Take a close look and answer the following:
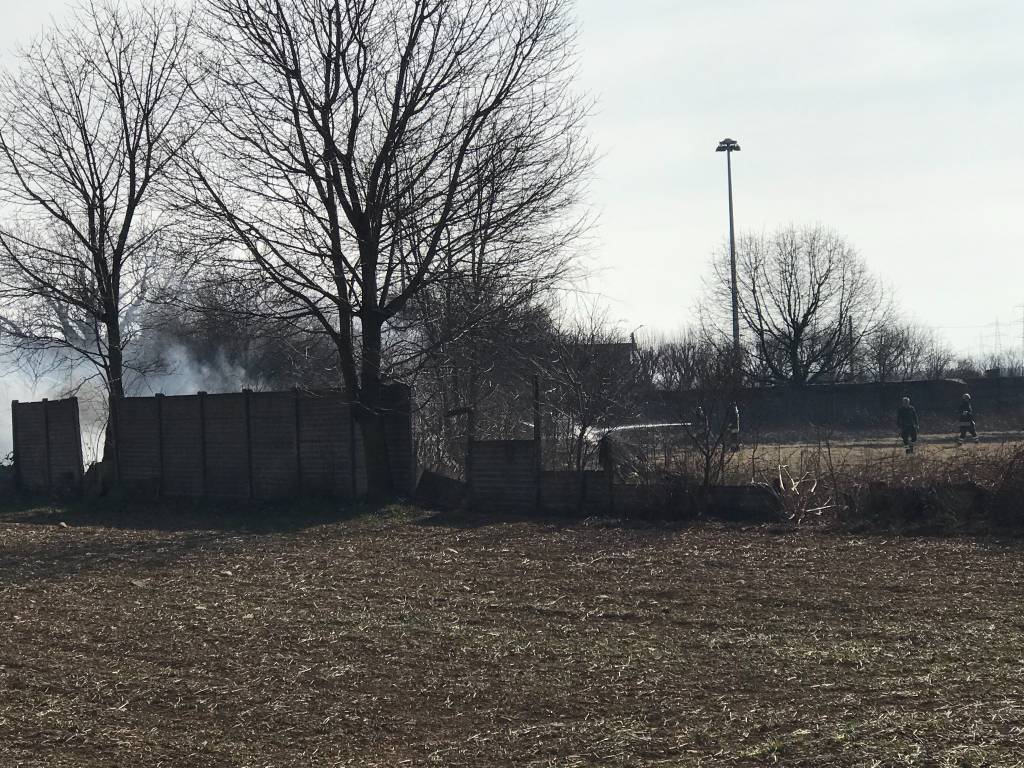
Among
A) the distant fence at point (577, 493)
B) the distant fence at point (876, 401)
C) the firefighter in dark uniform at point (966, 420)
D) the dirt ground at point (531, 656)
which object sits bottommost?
the dirt ground at point (531, 656)

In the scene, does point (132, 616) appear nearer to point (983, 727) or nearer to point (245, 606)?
point (245, 606)

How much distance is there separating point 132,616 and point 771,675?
19.1 ft

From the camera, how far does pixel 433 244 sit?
708 inches

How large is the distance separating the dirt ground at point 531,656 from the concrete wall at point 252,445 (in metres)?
5.27

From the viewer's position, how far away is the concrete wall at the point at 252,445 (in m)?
19.2

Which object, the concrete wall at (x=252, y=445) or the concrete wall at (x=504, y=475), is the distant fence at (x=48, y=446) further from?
the concrete wall at (x=504, y=475)

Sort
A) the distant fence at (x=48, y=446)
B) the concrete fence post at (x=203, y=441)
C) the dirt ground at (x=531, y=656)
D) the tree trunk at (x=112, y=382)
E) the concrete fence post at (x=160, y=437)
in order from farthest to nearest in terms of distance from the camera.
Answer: the distant fence at (x=48, y=446) < the tree trunk at (x=112, y=382) < the concrete fence post at (x=160, y=437) < the concrete fence post at (x=203, y=441) < the dirt ground at (x=531, y=656)

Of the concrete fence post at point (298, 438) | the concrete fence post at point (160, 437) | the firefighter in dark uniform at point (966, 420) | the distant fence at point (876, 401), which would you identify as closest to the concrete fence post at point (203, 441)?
the concrete fence post at point (160, 437)

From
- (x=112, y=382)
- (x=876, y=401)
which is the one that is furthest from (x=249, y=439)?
(x=876, y=401)

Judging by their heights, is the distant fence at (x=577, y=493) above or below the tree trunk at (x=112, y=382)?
below

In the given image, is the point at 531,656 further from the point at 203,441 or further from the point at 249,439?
the point at 203,441

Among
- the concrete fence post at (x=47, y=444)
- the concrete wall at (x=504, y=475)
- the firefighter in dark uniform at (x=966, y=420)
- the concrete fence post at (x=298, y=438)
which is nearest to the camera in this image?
the concrete wall at (x=504, y=475)

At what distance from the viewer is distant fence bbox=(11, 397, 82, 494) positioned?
24.1m

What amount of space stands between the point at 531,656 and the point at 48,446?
64.2 feet
